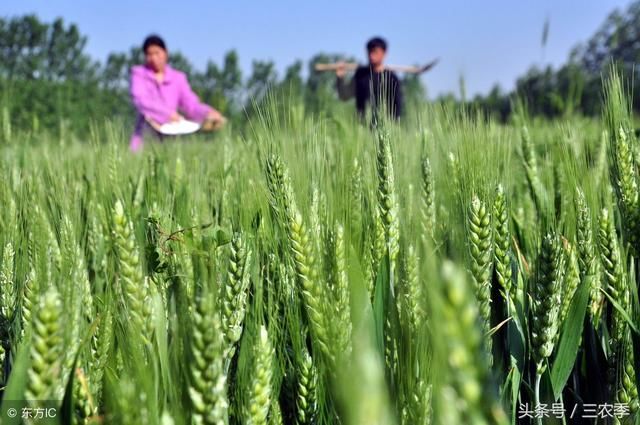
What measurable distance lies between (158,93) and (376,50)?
1.77 metres

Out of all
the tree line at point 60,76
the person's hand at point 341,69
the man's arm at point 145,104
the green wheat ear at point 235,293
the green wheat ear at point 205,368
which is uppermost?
the tree line at point 60,76

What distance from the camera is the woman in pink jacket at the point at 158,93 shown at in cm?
408

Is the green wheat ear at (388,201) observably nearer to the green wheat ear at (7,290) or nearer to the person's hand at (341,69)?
the green wheat ear at (7,290)

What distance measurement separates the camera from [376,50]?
4.89 metres

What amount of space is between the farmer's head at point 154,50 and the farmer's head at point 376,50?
1.64m

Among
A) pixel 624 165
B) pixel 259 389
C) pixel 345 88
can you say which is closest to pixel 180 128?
pixel 345 88

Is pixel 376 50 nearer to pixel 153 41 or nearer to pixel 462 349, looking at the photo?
pixel 153 41

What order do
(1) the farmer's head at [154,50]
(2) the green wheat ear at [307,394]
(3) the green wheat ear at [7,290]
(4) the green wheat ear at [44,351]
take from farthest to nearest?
(1) the farmer's head at [154,50]
(3) the green wheat ear at [7,290]
(2) the green wheat ear at [307,394]
(4) the green wheat ear at [44,351]

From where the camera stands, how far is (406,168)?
3.64 ft

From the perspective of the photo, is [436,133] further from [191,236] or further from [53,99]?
[53,99]

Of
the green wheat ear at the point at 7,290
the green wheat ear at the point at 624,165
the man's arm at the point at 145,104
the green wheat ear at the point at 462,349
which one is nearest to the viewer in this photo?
the green wheat ear at the point at 462,349


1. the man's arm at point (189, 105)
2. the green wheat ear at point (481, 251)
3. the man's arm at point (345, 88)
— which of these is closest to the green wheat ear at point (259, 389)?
the green wheat ear at point (481, 251)

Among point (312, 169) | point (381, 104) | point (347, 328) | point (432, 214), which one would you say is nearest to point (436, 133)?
point (381, 104)

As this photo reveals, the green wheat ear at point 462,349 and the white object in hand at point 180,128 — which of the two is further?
the white object in hand at point 180,128
